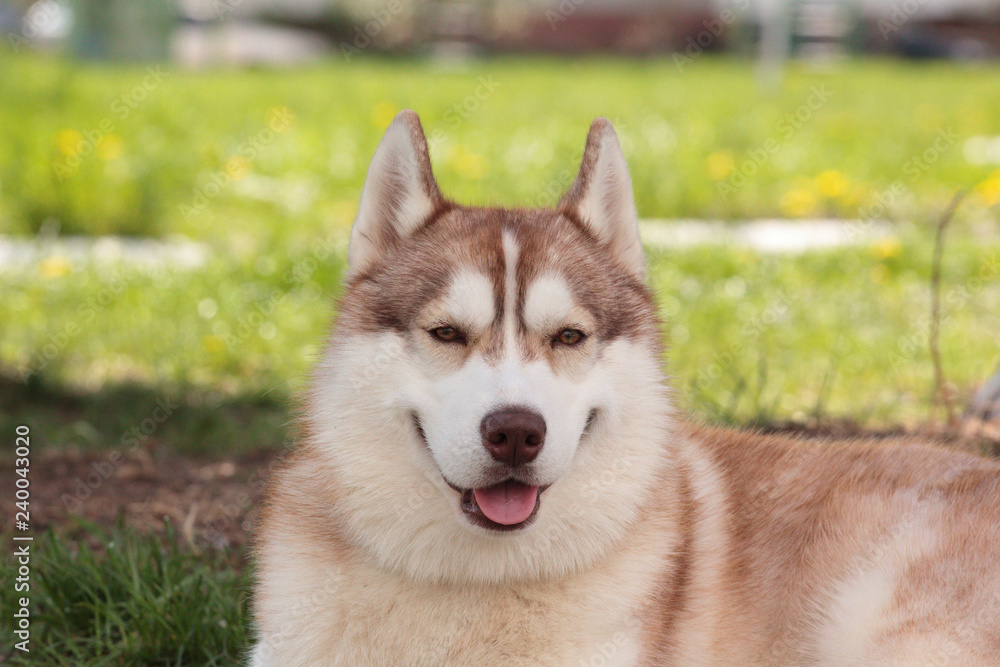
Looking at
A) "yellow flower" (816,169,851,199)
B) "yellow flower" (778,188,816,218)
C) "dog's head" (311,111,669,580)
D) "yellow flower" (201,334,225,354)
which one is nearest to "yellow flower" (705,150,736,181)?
"yellow flower" (778,188,816,218)

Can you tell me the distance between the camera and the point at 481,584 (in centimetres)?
268

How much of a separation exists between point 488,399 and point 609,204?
2.85 feet

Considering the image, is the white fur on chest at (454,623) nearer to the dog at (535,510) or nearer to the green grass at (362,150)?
the dog at (535,510)

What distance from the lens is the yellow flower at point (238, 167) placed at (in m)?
7.32

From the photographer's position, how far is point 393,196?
297 centimetres

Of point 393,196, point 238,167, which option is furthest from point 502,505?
point 238,167

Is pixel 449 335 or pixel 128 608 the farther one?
pixel 128 608

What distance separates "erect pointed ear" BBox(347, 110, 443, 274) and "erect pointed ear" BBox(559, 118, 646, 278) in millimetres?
412

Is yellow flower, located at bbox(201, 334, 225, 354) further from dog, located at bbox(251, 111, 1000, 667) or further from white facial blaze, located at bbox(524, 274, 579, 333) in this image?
white facial blaze, located at bbox(524, 274, 579, 333)

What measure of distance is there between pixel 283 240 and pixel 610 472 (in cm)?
521

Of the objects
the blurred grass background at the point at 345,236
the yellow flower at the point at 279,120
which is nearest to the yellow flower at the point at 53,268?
the blurred grass background at the point at 345,236

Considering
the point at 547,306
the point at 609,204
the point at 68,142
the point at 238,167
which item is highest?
the point at 609,204

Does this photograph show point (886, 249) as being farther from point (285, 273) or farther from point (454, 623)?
point (454, 623)

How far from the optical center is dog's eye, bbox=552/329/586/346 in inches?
105
